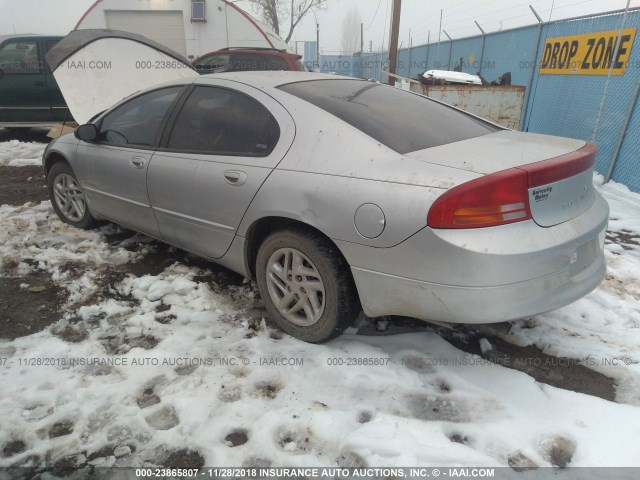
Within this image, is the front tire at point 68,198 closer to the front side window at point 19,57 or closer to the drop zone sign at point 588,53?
the front side window at point 19,57

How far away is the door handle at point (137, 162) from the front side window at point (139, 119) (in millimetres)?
115

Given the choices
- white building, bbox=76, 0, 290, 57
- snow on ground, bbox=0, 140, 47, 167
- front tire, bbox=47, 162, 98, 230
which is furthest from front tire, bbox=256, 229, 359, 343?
white building, bbox=76, 0, 290, 57

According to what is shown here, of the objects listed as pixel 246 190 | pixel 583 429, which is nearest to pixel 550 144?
pixel 583 429

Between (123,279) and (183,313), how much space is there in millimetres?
756

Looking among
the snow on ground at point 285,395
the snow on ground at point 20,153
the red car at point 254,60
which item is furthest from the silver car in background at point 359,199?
the red car at point 254,60

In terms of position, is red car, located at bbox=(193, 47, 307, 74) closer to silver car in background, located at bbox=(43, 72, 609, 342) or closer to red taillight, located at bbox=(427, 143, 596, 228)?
silver car in background, located at bbox=(43, 72, 609, 342)

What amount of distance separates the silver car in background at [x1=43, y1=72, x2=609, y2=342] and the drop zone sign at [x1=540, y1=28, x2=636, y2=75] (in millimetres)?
4764

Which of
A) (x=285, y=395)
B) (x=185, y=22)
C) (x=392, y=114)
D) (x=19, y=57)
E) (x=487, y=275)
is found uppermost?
(x=185, y=22)

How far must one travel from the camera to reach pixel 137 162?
3.20 m

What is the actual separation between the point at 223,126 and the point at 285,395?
1.69m

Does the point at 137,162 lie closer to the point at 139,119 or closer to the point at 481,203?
the point at 139,119

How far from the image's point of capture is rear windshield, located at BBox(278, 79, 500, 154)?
229 cm

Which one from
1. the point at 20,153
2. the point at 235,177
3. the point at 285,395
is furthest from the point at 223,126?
the point at 20,153

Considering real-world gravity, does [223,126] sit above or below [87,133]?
above
